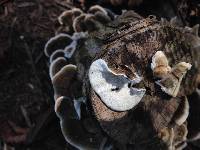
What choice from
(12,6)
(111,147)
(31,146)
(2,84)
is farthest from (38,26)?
(111,147)

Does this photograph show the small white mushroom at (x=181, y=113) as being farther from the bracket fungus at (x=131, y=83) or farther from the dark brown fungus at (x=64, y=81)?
the dark brown fungus at (x=64, y=81)

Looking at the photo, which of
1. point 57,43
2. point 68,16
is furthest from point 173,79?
point 68,16

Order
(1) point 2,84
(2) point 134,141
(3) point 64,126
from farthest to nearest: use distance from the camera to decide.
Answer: (1) point 2,84 → (3) point 64,126 → (2) point 134,141

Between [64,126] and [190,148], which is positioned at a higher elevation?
[64,126]

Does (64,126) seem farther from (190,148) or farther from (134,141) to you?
(190,148)

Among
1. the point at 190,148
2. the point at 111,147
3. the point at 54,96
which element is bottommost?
the point at 190,148

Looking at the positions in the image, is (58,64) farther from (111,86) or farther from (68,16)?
(111,86)
